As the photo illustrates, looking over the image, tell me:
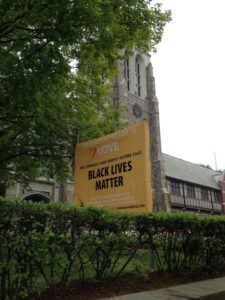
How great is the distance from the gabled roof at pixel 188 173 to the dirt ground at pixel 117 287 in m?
38.3

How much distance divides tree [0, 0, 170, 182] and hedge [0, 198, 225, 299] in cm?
318

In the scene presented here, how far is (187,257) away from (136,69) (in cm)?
4167

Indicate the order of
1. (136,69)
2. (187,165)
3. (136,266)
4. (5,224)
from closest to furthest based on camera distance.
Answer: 1. (5,224)
2. (136,266)
3. (136,69)
4. (187,165)

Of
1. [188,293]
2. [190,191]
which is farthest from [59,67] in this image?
[190,191]

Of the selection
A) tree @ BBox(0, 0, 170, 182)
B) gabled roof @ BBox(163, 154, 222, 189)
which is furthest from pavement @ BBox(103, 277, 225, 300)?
gabled roof @ BBox(163, 154, 222, 189)

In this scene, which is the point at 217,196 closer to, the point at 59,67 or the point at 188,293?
the point at 59,67

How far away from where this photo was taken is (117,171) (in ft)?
23.0

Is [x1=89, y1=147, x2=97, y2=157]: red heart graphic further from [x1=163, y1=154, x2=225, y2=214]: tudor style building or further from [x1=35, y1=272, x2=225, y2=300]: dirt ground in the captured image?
[x1=163, y1=154, x2=225, y2=214]: tudor style building

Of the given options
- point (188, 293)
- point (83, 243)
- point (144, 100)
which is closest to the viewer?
point (83, 243)

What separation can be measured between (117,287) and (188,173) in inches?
1834

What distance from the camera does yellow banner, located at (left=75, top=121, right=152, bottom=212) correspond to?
6.47 metres

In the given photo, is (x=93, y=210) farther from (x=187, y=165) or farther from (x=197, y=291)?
(x=187, y=165)

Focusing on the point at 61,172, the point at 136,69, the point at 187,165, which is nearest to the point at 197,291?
the point at 61,172

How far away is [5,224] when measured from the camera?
4.05 m
